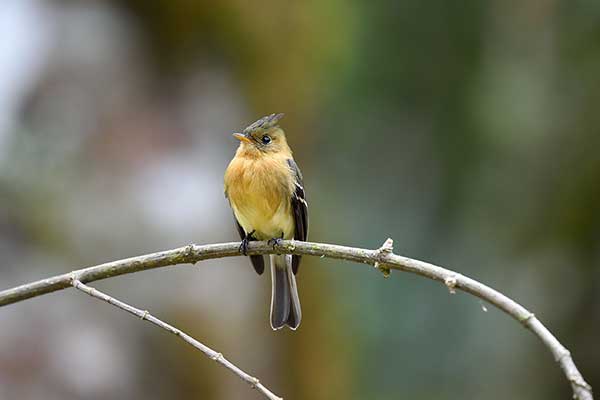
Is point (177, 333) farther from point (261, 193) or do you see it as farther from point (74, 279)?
point (261, 193)

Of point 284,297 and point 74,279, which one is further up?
point 74,279

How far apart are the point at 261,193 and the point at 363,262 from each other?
62.1 inches

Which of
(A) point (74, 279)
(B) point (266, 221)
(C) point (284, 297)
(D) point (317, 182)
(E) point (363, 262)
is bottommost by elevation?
(C) point (284, 297)

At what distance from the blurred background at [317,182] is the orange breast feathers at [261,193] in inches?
51.8

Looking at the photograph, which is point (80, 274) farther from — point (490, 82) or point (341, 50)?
point (490, 82)

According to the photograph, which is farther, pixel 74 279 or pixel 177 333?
pixel 74 279

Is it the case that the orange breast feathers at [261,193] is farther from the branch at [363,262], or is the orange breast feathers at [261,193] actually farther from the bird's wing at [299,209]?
the branch at [363,262]

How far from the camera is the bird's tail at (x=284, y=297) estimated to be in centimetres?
409

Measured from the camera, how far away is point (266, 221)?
4.02m

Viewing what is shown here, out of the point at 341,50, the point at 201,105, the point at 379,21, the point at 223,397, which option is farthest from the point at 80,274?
the point at 379,21

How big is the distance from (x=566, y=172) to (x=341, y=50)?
2.24 m

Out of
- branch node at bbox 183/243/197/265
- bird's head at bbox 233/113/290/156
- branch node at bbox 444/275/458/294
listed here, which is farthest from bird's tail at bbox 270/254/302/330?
branch node at bbox 444/275/458/294

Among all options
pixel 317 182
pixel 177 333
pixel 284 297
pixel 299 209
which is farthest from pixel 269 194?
pixel 317 182

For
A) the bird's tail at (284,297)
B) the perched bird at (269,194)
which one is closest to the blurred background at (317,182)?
the bird's tail at (284,297)
